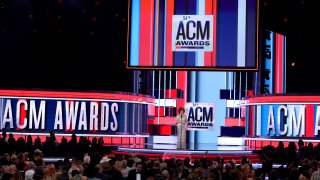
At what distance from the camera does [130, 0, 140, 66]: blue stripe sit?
22.7 metres

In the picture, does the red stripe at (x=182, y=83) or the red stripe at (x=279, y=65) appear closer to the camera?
the red stripe at (x=279, y=65)

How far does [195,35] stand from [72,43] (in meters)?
10.3

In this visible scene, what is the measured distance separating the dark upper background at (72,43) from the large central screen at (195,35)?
159 inches

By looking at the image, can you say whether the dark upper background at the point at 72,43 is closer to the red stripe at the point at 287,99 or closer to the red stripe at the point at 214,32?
the red stripe at the point at 287,99

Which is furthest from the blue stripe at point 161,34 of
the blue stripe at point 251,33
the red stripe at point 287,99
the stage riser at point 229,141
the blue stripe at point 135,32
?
the stage riser at point 229,141

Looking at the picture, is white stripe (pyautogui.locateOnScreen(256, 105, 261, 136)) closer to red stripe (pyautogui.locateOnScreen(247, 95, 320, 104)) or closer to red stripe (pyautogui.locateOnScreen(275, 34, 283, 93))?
red stripe (pyautogui.locateOnScreen(247, 95, 320, 104))

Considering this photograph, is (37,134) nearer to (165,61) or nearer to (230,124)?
(165,61)

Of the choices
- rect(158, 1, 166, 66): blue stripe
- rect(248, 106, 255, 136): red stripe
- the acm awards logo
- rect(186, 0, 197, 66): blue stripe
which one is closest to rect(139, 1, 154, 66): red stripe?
rect(158, 1, 166, 66): blue stripe

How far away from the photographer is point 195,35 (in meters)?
22.0

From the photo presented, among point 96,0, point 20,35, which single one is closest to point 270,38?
point 96,0

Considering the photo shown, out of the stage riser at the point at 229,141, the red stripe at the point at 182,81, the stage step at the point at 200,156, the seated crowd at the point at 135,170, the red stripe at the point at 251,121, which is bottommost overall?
the stage riser at the point at 229,141

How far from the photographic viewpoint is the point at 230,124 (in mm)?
35281

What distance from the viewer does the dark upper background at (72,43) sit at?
95.1 ft

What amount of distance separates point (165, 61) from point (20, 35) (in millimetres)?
9086
